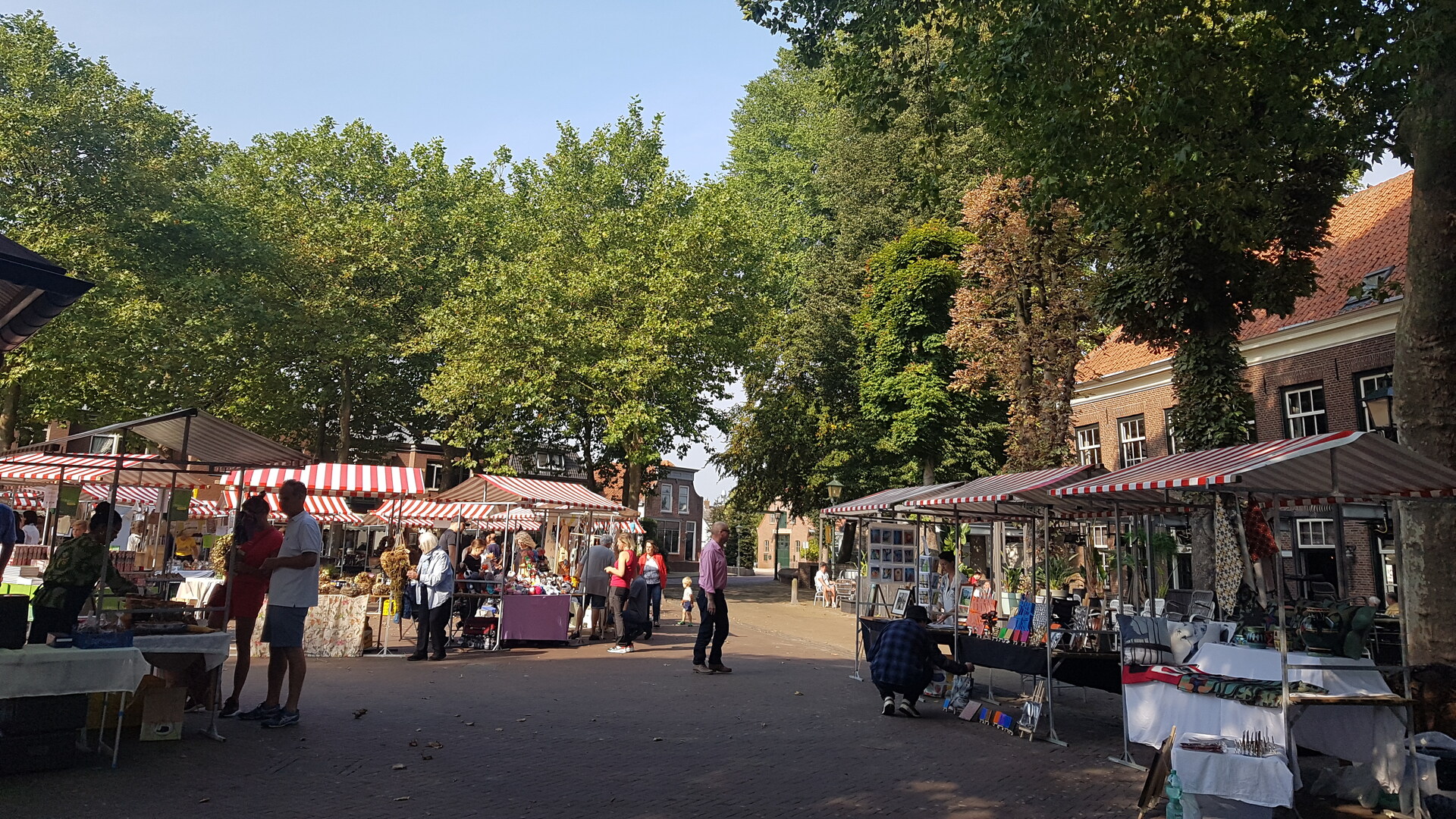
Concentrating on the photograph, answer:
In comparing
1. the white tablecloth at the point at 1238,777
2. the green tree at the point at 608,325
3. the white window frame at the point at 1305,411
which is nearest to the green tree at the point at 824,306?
the green tree at the point at 608,325

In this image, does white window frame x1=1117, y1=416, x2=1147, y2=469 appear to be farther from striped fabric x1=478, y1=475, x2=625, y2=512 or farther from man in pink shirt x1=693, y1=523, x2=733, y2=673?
man in pink shirt x1=693, y1=523, x2=733, y2=673

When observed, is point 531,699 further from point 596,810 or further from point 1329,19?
point 1329,19

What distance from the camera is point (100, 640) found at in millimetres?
6215

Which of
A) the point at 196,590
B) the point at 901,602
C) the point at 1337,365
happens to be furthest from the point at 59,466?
the point at 1337,365

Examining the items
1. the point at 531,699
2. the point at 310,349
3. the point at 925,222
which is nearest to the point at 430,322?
the point at 310,349

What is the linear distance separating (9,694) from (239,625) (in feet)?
7.07

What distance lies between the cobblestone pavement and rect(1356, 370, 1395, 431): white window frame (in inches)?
526

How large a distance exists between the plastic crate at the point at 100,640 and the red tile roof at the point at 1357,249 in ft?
61.8

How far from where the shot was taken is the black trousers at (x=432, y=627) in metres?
12.8

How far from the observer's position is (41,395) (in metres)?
26.6

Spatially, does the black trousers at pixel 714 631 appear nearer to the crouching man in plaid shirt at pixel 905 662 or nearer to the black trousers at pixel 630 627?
the black trousers at pixel 630 627

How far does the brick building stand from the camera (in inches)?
782

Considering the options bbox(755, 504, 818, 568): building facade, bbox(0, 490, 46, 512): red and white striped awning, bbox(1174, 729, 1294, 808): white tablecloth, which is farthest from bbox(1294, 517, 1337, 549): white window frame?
bbox(755, 504, 818, 568): building facade

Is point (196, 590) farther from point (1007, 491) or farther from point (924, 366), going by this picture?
point (924, 366)
